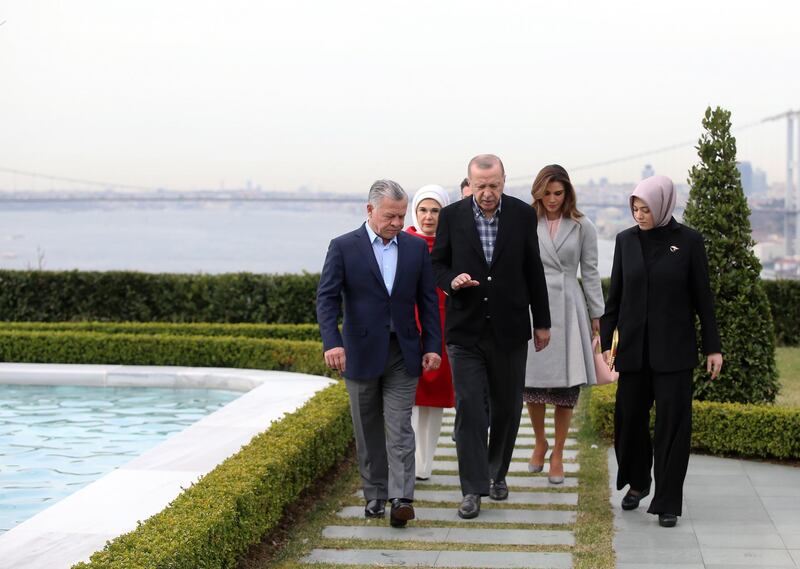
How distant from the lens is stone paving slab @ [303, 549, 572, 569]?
4.78 meters

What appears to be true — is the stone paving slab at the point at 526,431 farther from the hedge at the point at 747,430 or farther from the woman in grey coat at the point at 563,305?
the woman in grey coat at the point at 563,305

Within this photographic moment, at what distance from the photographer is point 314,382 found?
1003 cm

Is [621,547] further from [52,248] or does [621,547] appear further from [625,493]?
[52,248]

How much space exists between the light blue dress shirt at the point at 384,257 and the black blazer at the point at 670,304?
3.49ft

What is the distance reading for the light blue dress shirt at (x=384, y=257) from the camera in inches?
213

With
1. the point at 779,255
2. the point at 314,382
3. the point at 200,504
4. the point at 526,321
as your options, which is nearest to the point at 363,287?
the point at 526,321

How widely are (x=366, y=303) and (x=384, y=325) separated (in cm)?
14

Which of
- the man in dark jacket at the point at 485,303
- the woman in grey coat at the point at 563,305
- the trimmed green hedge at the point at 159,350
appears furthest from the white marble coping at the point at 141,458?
the woman in grey coat at the point at 563,305

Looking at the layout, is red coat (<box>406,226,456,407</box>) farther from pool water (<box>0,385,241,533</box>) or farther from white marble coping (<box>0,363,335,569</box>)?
pool water (<box>0,385,241,533</box>)

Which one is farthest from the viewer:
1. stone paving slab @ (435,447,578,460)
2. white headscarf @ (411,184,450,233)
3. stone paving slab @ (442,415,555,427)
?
stone paving slab @ (442,415,555,427)

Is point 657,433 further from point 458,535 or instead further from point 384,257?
point 384,257

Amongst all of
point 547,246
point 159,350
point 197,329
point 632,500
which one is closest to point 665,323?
point 632,500

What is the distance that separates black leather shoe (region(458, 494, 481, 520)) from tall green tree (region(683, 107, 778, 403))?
8.02 feet

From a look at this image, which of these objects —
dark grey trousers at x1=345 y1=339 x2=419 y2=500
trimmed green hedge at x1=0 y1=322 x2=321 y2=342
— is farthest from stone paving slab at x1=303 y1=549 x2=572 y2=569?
trimmed green hedge at x1=0 y1=322 x2=321 y2=342
